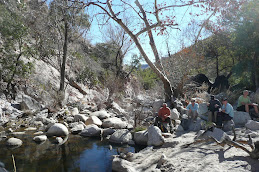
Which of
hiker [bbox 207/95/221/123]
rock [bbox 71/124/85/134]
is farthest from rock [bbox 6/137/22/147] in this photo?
hiker [bbox 207/95/221/123]

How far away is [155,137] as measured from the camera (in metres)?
6.23

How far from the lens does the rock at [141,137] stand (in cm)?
683

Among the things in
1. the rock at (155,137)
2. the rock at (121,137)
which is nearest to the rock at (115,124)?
the rock at (121,137)

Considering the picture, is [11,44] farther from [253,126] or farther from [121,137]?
[253,126]

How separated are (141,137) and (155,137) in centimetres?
80

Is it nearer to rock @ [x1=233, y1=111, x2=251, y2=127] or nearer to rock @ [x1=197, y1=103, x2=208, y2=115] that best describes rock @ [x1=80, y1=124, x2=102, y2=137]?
rock @ [x1=197, y1=103, x2=208, y2=115]

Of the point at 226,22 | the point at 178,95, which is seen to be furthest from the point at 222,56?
the point at 178,95

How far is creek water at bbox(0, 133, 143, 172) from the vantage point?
16.9 feet

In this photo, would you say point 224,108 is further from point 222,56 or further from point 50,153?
point 222,56

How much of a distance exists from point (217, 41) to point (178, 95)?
28.3 ft

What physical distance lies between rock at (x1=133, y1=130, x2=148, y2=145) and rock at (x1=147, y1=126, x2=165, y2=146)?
39cm

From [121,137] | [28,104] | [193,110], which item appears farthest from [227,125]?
[28,104]

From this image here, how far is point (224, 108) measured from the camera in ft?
22.7

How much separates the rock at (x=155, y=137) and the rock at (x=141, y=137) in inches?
15.3
